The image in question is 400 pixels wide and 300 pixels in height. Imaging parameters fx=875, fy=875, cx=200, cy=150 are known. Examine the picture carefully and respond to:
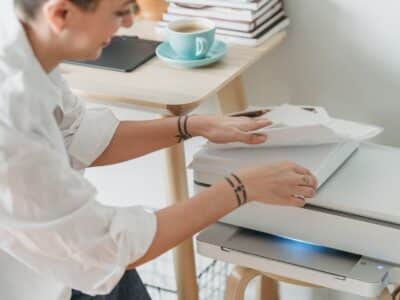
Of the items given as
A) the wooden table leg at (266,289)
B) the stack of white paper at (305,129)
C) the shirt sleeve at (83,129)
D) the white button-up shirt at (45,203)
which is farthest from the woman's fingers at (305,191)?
the wooden table leg at (266,289)

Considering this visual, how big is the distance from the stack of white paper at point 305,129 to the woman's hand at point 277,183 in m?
0.13

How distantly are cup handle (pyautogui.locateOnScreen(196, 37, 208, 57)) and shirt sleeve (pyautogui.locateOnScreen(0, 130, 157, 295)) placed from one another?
1.72 feet

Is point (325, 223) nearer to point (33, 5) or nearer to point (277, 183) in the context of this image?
point (277, 183)

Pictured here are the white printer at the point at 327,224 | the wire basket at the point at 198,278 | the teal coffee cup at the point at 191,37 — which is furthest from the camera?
the wire basket at the point at 198,278

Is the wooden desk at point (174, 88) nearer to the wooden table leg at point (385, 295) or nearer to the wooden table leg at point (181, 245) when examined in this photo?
the wooden table leg at point (181, 245)

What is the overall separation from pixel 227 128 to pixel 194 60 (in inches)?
9.6

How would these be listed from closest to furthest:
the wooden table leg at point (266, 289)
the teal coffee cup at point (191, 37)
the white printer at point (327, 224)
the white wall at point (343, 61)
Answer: the white printer at point (327, 224) < the teal coffee cup at point (191, 37) < the white wall at point (343, 61) < the wooden table leg at point (266, 289)

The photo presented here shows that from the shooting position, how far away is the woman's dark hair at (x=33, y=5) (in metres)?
1.08

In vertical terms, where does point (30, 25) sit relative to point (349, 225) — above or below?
above

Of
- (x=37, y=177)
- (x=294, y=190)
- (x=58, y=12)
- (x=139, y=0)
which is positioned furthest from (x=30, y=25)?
(x=139, y=0)

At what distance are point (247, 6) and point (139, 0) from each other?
297mm

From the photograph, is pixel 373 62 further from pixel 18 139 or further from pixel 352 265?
pixel 18 139

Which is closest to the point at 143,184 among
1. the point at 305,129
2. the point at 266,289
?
the point at 266,289

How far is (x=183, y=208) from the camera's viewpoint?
4.06ft
